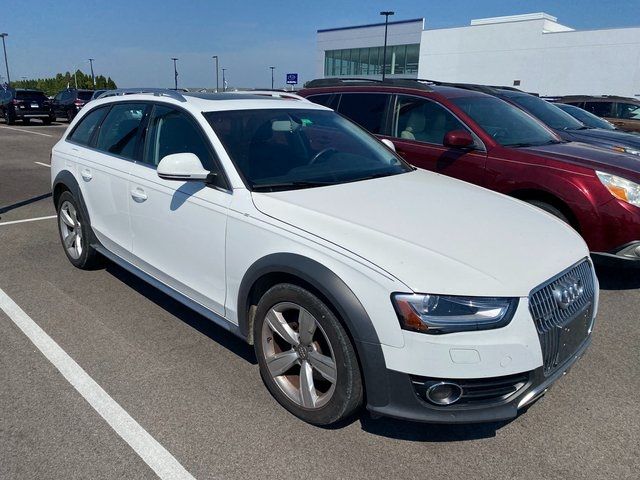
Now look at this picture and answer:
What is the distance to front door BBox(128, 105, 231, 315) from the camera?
310 centimetres

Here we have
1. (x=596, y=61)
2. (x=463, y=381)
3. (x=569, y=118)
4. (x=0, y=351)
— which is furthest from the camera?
(x=596, y=61)

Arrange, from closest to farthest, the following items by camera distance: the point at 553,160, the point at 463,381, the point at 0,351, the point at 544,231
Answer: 1. the point at 463,381
2. the point at 544,231
3. the point at 0,351
4. the point at 553,160

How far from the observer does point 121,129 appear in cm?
426

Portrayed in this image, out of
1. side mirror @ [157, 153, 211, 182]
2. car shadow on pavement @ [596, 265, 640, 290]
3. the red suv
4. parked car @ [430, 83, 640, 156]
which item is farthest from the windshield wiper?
parked car @ [430, 83, 640, 156]

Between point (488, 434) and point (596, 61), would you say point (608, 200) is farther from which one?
point (596, 61)

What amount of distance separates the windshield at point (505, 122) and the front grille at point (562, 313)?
112 inches

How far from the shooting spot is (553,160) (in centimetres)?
480

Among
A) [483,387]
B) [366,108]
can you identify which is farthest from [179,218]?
[366,108]

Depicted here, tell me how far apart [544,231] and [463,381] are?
1.14 metres

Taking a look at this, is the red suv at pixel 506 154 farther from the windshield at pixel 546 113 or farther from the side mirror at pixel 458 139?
the windshield at pixel 546 113

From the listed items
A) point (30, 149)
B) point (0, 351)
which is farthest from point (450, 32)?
point (0, 351)

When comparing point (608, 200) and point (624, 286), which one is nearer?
point (608, 200)

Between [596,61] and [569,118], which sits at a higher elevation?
[596,61]

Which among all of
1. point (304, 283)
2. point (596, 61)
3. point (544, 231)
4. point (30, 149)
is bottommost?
point (30, 149)
